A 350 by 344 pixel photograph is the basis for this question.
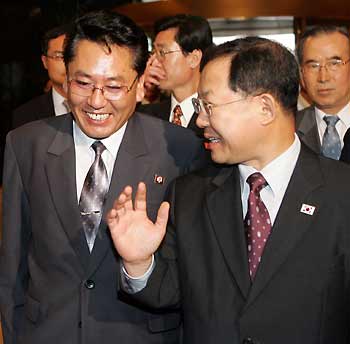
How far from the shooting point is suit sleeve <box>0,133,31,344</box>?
2.36 metres

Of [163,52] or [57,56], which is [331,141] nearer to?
[163,52]

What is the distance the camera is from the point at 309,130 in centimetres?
368

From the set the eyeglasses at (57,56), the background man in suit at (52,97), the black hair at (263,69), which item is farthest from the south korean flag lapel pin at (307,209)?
the eyeglasses at (57,56)

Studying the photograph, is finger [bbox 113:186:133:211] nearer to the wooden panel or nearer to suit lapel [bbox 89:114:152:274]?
suit lapel [bbox 89:114:152:274]

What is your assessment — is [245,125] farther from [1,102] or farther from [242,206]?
[1,102]

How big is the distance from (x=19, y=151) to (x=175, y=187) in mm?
552

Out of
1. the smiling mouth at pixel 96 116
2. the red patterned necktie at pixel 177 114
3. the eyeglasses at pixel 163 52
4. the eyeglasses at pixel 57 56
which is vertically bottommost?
the smiling mouth at pixel 96 116

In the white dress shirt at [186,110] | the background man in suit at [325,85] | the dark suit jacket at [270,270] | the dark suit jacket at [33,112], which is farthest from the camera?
the dark suit jacket at [33,112]

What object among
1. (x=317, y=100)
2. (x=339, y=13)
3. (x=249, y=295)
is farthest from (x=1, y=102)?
(x=249, y=295)

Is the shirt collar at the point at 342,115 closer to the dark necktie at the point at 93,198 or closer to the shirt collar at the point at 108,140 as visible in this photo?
the shirt collar at the point at 108,140

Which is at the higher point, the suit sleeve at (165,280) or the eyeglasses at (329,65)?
the eyeglasses at (329,65)

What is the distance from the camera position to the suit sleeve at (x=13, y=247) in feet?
7.73

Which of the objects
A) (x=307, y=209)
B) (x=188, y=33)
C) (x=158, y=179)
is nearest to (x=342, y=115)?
(x=188, y=33)

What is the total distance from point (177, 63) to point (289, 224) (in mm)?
2363
